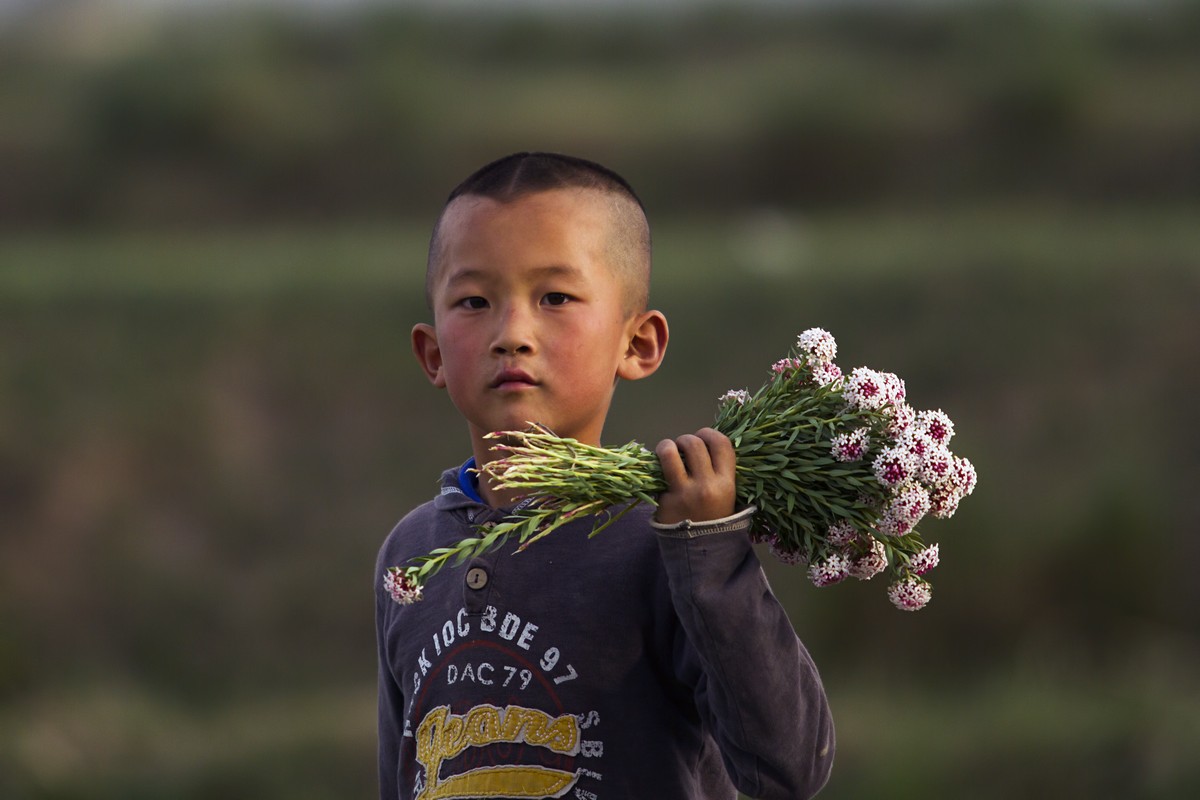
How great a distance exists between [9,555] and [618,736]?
9.64 m

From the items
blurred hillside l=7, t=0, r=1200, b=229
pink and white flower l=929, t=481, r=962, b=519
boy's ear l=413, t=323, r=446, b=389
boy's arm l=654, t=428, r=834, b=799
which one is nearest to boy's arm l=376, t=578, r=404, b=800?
boy's ear l=413, t=323, r=446, b=389

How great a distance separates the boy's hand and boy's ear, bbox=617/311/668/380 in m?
0.34

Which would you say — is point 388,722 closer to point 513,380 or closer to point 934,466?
point 513,380

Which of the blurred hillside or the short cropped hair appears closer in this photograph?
the short cropped hair

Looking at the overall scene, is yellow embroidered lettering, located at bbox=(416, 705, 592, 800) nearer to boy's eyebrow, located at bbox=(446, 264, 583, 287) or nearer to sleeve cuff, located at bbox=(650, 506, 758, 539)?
sleeve cuff, located at bbox=(650, 506, 758, 539)

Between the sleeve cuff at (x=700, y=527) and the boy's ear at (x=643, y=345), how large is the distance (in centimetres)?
41

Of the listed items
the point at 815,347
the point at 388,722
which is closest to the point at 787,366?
the point at 815,347

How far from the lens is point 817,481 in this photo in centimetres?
245

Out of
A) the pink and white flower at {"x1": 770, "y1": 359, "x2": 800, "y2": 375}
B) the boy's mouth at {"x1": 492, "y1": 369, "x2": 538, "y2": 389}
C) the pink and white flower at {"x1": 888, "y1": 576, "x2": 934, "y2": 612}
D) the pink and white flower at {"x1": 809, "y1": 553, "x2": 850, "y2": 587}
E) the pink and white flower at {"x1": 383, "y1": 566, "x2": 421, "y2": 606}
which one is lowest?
the pink and white flower at {"x1": 888, "y1": 576, "x2": 934, "y2": 612}

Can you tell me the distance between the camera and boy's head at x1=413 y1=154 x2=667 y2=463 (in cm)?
256

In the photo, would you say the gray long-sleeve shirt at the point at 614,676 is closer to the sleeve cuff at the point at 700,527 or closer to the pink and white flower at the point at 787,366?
the sleeve cuff at the point at 700,527

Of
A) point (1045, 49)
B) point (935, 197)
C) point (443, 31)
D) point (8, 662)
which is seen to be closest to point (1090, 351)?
point (935, 197)

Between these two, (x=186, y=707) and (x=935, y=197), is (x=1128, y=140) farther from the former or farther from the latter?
(x=186, y=707)

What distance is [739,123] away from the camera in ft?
46.5
